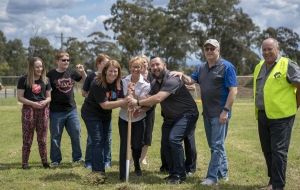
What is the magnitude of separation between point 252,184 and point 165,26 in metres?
60.3

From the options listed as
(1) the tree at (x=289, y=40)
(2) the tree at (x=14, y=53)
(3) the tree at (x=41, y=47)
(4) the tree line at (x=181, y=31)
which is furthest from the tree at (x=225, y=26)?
(2) the tree at (x=14, y=53)

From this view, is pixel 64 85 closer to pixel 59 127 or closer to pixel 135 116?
pixel 59 127

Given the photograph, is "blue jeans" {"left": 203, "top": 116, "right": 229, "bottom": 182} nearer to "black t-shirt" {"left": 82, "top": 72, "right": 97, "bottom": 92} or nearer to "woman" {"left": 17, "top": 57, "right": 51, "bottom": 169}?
"black t-shirt" {"left": 82, "top": 72, "right": 97, "bottom": 92}

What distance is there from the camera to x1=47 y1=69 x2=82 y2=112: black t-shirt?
912 cm

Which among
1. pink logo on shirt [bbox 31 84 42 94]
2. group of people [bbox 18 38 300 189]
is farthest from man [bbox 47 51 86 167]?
pink logo on shirt [bbox 31 84 42 94]

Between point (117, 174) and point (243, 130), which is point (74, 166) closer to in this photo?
point (117, 174)

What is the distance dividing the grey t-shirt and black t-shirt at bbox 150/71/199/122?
108cm

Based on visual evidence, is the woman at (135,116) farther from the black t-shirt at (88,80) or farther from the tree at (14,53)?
the tree at (14,53)

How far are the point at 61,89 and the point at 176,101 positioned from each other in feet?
7.99

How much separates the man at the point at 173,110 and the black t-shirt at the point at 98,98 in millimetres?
377

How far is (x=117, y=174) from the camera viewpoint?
27.8 feet

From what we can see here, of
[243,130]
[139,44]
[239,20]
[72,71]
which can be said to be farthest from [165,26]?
[72,71]

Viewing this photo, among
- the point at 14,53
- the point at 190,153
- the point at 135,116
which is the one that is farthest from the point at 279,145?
the point at 14,53

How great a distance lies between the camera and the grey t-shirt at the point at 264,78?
665 centimetres
